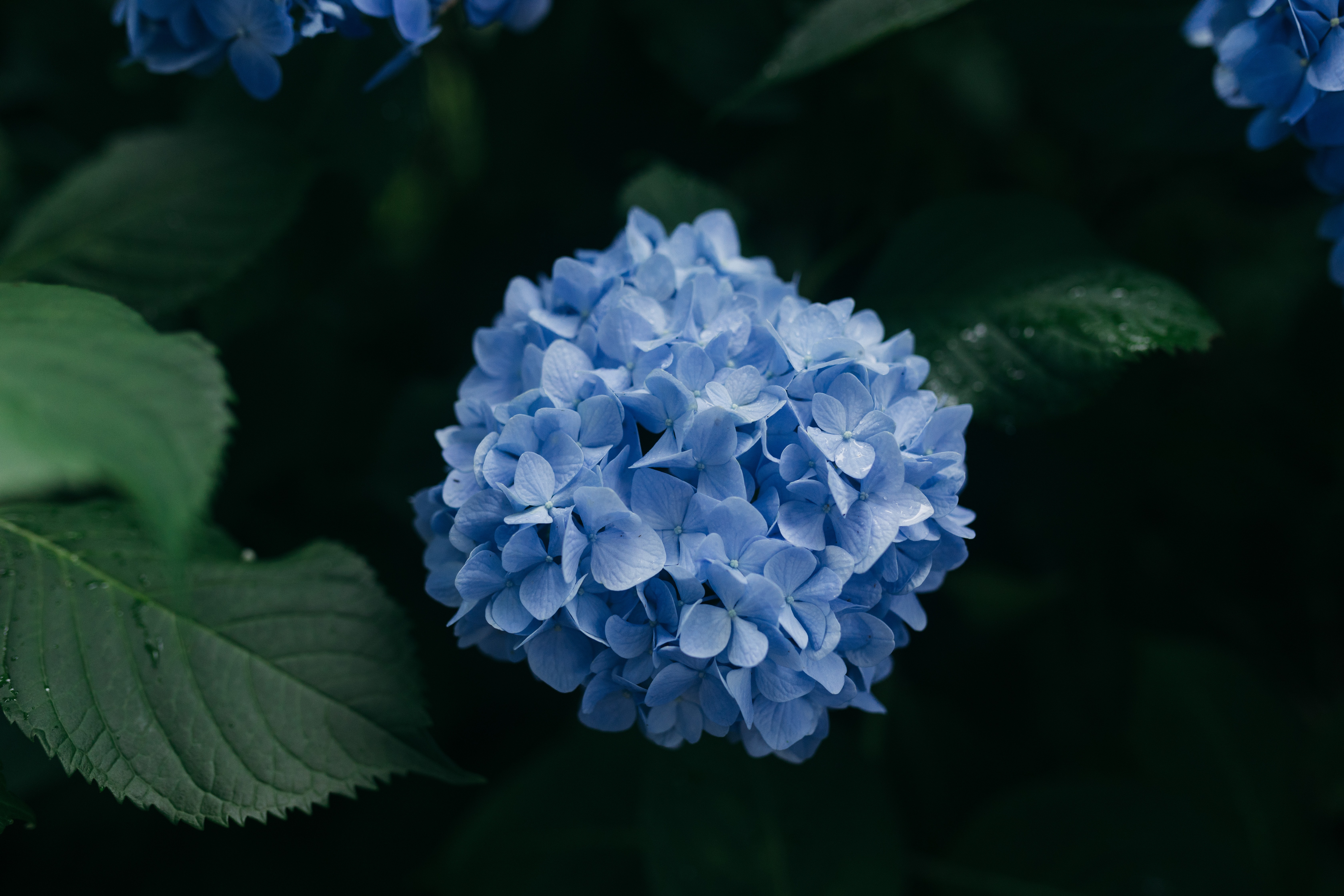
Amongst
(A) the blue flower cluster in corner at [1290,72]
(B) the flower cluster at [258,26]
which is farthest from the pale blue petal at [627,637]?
(A) the blue flower cluster in corner at [1290,72]

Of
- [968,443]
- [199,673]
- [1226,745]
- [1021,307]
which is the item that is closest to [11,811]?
[199,673]

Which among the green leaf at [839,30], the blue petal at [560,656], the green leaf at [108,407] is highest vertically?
the green leaf at [839,30]

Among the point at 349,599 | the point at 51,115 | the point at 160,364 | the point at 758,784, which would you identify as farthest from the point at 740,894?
the point at 51,115

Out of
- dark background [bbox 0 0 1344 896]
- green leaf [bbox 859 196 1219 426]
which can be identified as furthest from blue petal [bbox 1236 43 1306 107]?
dark background [bbox 0 0 1344 896]

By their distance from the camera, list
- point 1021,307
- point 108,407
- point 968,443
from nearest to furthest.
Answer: point 108,407 < point 1021,307 < point 968,443

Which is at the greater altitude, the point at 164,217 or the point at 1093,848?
the point at 164,217

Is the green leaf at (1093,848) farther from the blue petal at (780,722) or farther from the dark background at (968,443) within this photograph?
the blue petal at (780,722)

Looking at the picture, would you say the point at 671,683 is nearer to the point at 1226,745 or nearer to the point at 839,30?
the point at 839,30

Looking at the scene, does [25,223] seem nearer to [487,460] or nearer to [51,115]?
[51,115]
